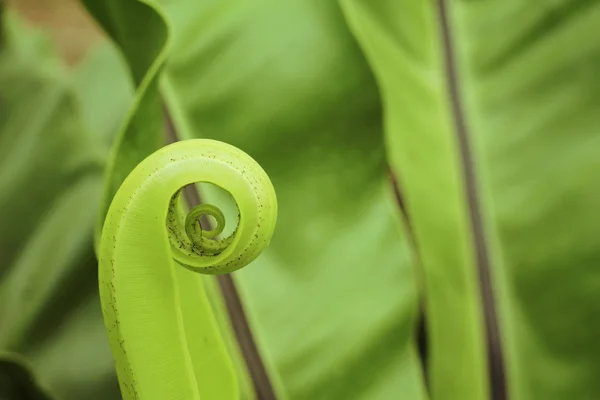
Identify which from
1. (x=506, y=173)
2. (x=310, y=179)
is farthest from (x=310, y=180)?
(x=506, y=173)

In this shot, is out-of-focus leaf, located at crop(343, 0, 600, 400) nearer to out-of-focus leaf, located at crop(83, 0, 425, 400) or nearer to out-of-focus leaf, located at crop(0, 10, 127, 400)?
out-of-focus leaf, located at crop(83, 0, 425, 400)

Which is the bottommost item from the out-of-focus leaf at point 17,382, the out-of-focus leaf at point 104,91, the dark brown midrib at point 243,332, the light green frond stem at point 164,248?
the out-of-focus leaf at point 17,382

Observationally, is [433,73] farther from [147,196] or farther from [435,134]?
[147,196]

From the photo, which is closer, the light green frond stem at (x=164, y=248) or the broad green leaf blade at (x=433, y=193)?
the light green frond stem at (x=164, y=248)

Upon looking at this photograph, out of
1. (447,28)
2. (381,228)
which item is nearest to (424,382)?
(381,228)

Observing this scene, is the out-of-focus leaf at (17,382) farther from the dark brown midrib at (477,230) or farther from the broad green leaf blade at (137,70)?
the dark brown midrib at (477,230)

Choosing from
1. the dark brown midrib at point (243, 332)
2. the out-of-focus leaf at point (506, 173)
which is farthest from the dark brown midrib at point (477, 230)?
the dark brown midrib at point (243, 332)

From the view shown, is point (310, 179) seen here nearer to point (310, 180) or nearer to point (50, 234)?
point (310, 180)
